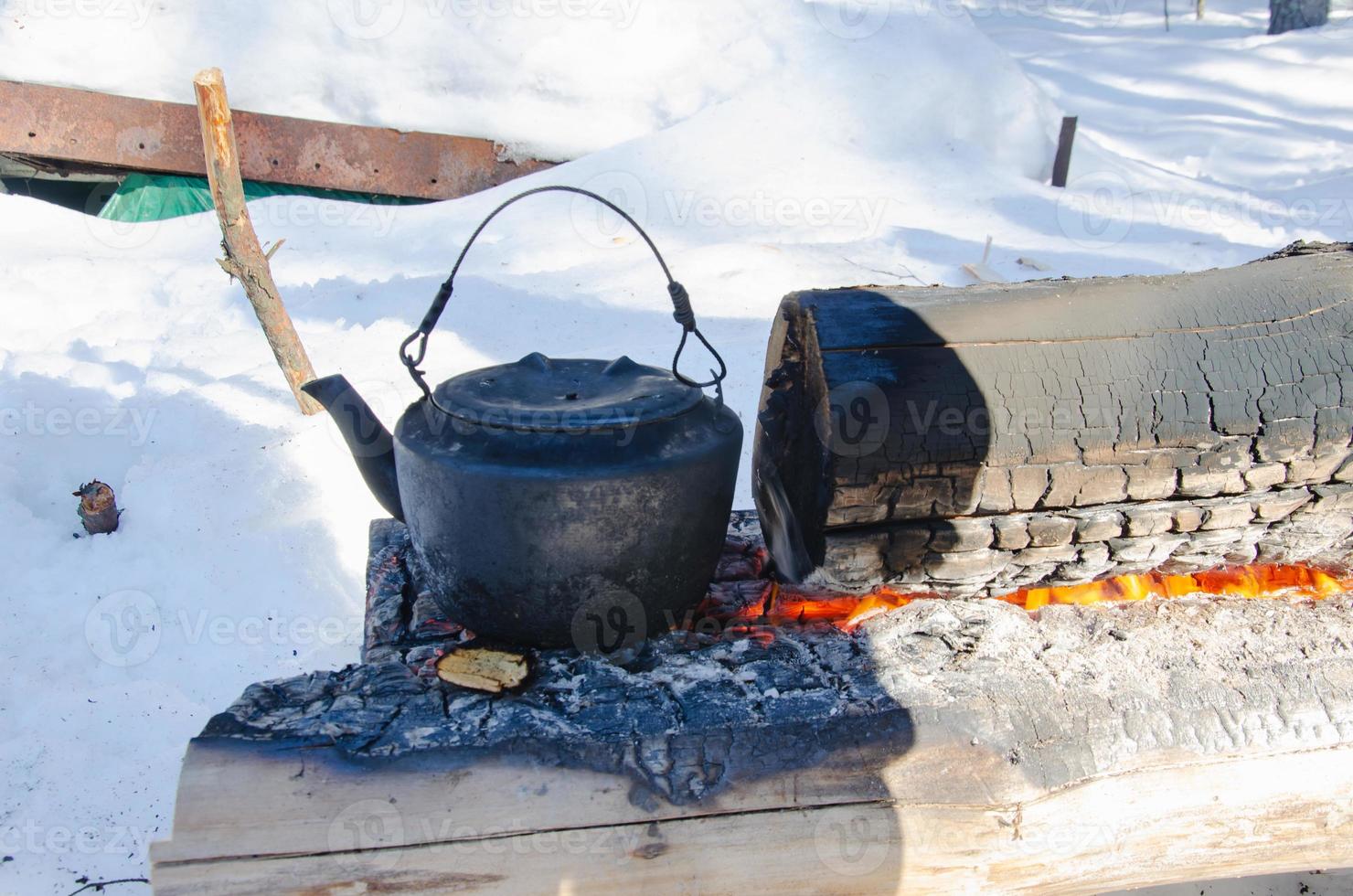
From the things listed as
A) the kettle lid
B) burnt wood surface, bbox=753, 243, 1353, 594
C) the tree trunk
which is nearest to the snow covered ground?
the kettle lid

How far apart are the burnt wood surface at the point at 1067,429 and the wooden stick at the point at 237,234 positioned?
2970mm

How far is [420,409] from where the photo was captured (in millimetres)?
2248

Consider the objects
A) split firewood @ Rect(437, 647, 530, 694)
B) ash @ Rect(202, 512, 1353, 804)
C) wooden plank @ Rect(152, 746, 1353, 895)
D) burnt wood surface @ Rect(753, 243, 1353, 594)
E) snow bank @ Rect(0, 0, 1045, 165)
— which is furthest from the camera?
snow bank @ Rect(0, 0, 1045, 165)

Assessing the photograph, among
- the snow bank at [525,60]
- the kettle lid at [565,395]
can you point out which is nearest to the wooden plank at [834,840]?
the kettle lid at [565,395]

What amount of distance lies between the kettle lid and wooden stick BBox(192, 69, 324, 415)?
2379 mm

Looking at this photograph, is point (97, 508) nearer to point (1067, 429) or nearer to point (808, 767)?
point (808, 767)

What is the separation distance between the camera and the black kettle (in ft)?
6.48

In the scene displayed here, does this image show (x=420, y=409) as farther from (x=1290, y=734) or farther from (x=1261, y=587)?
(x=1261, y=587)

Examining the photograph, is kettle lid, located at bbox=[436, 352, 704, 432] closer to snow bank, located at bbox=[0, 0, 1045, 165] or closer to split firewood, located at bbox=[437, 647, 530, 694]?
split firewood, located at bbox=[437, 647, 530, 694]

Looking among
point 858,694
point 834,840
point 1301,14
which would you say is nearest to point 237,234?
point 858,694

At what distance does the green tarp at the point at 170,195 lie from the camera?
7.94 meters

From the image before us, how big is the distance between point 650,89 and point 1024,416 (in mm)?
7427

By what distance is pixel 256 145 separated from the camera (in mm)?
7824

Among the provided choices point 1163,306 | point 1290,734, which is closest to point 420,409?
point 1163,306
